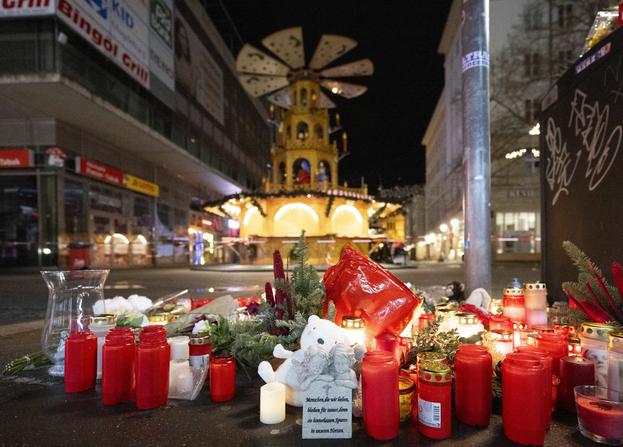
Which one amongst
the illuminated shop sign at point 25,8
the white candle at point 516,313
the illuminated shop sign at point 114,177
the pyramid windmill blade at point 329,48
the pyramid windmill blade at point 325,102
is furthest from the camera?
the pyramid windmill blade at point 325,102

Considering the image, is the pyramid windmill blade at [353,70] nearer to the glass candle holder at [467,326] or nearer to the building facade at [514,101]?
the building facade at [514,101]

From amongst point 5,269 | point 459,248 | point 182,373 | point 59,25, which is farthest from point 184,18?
point 182,373

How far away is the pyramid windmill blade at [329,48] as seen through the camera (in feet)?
56.6

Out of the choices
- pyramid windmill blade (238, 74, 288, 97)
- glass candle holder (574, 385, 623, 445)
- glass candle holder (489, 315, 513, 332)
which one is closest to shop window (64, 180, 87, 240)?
pyramid windmill blade (238, 74, 288, 97)

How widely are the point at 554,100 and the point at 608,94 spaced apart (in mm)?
1323

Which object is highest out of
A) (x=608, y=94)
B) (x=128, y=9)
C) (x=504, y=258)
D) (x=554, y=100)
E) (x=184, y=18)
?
(x=184, y=18)

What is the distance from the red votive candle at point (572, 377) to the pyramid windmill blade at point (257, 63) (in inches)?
727

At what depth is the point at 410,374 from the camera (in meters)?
2.21

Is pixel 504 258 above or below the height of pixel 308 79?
below

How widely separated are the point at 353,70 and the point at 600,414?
62.1 feet

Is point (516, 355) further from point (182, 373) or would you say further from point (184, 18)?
point (184, 18)

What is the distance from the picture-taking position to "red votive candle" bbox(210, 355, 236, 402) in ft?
7.59

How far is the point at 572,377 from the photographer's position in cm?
206

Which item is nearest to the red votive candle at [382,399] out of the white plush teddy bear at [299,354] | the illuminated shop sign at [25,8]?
the white plush teddy bear at [299,354]
